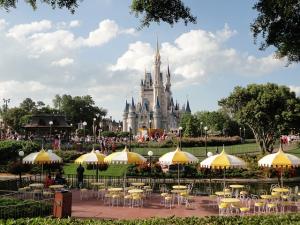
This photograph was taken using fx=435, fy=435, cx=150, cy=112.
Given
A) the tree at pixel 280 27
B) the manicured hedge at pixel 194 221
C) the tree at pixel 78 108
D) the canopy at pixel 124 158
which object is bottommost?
the manicured hedge at pixel 194 221

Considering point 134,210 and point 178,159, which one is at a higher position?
point 178,159

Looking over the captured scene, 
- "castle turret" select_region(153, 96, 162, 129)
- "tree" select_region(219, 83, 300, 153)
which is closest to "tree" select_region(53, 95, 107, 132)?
"castle turret" select_region(153, 96, 162, 129)

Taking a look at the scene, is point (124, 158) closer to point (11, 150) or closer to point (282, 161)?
point (282, 161)

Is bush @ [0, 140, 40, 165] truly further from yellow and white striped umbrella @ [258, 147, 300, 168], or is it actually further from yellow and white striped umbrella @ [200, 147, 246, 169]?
yellow and white striped umbrella @ [258, 147, 300, 168]

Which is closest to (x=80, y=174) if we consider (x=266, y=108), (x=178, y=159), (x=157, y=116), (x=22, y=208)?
(x=178, y=159)

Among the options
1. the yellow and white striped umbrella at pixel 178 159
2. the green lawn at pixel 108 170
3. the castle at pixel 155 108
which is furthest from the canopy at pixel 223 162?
the castle at pixel 155 108

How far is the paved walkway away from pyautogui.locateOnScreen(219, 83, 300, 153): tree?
27384mm

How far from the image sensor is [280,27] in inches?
542

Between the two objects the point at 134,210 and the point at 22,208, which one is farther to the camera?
the point at 134,210

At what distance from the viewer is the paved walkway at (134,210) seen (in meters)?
18.7

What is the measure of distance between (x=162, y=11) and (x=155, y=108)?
146m

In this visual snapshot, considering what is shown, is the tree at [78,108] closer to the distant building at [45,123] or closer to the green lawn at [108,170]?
the distant building at [45,123]

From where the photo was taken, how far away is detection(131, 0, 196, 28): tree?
1252 centimetres

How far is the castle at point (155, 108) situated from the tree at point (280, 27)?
467 ft
